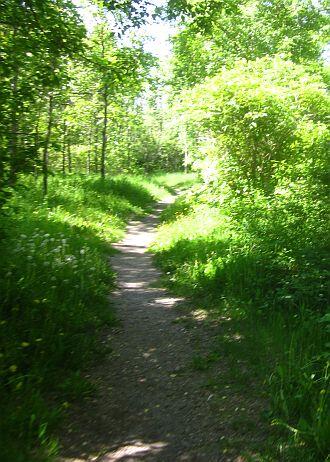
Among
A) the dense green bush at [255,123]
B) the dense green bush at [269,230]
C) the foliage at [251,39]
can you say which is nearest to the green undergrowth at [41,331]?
the dense green bush at [269,230]

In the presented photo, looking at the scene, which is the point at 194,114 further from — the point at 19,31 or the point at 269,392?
the point at 269,392

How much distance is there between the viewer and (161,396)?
382 centimetres

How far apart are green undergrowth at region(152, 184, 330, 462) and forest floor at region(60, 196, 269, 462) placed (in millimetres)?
164

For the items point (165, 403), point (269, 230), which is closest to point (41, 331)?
point (165, 403)

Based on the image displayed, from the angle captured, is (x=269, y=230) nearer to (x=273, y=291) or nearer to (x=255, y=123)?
(x=273, y=291)

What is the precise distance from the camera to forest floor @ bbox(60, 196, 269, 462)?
308 cm

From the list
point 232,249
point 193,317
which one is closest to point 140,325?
point 193,317

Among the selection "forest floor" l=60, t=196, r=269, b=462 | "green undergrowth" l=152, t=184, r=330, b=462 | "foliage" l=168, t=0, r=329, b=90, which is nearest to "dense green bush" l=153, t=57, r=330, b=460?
"green undergrowth" l=152, t=184, r=330, b=462

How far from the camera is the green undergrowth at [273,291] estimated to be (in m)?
3.26

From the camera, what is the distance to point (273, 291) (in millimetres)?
5418

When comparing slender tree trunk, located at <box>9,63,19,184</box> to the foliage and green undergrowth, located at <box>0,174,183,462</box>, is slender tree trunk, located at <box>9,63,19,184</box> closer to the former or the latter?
green undergrowth, located at <box>0,174,183,462</box>

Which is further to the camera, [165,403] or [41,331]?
[41,331]

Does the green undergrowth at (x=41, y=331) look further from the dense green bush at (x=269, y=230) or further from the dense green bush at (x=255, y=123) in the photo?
the dense green bush at (x=255, y=123)

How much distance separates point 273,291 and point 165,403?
Answer: 240 centimetres
